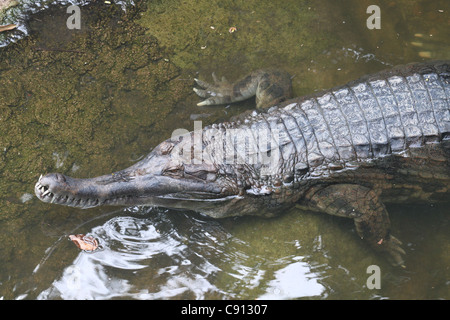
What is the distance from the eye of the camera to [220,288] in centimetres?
351

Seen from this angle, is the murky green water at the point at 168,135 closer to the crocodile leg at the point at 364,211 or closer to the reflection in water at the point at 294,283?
the reflection in water at the point at 294,283

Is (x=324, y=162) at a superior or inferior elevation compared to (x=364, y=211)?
superior

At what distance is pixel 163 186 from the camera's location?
145 inches

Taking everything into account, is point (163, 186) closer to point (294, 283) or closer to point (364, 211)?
point (294, 283)

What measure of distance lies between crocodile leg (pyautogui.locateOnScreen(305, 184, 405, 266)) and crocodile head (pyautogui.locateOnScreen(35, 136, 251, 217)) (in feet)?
2.73

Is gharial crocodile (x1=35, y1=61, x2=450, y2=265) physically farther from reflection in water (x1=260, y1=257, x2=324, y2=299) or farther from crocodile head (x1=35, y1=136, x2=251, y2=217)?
reflection in water (x1=260, y1=257, x2=324, y2=299)

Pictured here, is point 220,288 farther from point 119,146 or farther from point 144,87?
point 144,87

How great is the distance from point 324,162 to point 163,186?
1.46m

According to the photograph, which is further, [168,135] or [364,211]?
[168,135]

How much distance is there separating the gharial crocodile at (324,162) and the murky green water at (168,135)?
23 centimetres

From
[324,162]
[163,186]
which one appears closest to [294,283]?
[324,162]

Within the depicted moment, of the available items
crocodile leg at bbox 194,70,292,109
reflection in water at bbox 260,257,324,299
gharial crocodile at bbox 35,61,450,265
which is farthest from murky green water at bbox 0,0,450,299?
gharial crocodile at bbox 35,61,450,265

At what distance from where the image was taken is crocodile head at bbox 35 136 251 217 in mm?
3557

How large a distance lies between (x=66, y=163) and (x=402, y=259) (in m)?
3.24
